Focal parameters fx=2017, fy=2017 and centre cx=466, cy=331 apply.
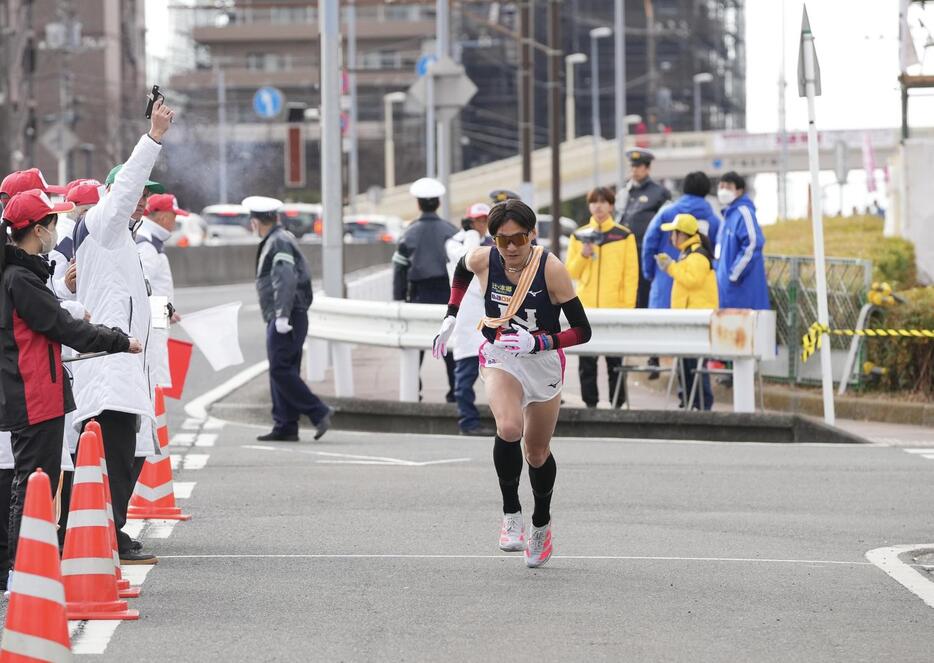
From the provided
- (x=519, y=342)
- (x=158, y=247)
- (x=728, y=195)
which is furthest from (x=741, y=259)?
(x=519, y=342)

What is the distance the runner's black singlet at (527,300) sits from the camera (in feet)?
28.0

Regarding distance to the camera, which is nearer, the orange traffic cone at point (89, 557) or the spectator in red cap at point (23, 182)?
the orange traffic cone at point (89, 557)

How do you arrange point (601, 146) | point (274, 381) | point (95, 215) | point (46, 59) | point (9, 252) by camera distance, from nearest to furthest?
point (9, 252) → point (95, 215) → point (274, 381) → point (601, 146) → point (46, 59)

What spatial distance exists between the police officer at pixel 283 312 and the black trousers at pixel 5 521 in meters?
5.75

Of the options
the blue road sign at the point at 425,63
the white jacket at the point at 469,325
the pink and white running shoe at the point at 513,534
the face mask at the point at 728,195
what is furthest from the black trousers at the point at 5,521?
the blue road sign at the point at 425,63

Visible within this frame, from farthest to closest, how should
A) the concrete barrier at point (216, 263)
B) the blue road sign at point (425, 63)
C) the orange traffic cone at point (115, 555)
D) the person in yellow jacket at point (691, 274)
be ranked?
1. the concrete barrier at point (216, 263)
2. the blue road sign at point (425, 63)
3. the person in yellow jacket at point (691, 274)
4. the orange traffic cone at point (115, 555)

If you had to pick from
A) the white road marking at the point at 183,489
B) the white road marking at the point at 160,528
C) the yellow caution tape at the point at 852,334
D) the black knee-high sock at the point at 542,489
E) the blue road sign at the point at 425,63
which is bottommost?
the white road marking at the point at 160,528

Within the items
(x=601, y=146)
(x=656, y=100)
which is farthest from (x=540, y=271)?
(x=656, y=100)

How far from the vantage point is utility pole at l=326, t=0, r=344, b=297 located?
19.5 meters

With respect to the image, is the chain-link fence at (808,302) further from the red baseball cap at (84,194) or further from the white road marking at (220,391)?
the red baseball cap at (84,194)

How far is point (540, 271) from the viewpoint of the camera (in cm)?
852

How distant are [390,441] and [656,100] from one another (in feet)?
357

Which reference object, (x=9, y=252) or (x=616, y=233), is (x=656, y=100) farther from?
(x=9, y=252)

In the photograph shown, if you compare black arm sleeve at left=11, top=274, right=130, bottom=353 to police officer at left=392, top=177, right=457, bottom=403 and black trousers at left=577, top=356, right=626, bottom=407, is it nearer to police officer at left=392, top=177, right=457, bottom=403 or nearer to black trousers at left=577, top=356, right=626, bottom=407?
police officer at left=392, top=177, right=457, bottom=403
